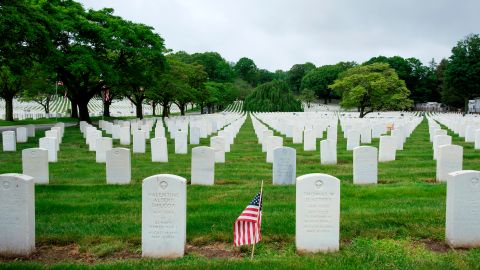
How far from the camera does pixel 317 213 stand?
20.1ft

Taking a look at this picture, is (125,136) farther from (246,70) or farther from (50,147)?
(246,70)

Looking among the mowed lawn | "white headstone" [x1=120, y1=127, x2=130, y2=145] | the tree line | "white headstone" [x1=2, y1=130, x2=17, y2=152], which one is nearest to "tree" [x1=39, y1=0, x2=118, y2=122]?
the tree line

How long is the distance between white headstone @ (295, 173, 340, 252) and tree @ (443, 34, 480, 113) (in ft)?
246

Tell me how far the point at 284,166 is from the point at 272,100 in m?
72.9

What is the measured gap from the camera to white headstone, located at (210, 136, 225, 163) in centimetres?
1437

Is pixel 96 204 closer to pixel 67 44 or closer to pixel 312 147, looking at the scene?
pixel 312 147

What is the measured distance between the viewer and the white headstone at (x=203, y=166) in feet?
35.1

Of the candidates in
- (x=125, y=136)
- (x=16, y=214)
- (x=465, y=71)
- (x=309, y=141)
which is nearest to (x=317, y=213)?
(x=16, y=214)

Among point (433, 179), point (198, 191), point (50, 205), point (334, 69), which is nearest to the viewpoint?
point (50, 205)

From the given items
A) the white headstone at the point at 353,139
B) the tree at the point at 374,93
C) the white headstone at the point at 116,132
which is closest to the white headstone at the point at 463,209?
the white headstone at the point at 353,139

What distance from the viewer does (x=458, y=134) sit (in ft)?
82.4

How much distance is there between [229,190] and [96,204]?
9.41ft

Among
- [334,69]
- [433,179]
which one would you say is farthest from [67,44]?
[334,69]

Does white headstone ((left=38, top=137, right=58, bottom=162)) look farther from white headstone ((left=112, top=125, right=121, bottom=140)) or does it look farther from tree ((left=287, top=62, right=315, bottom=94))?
tree ((left=287, top=62, right=315, bottom=94))
